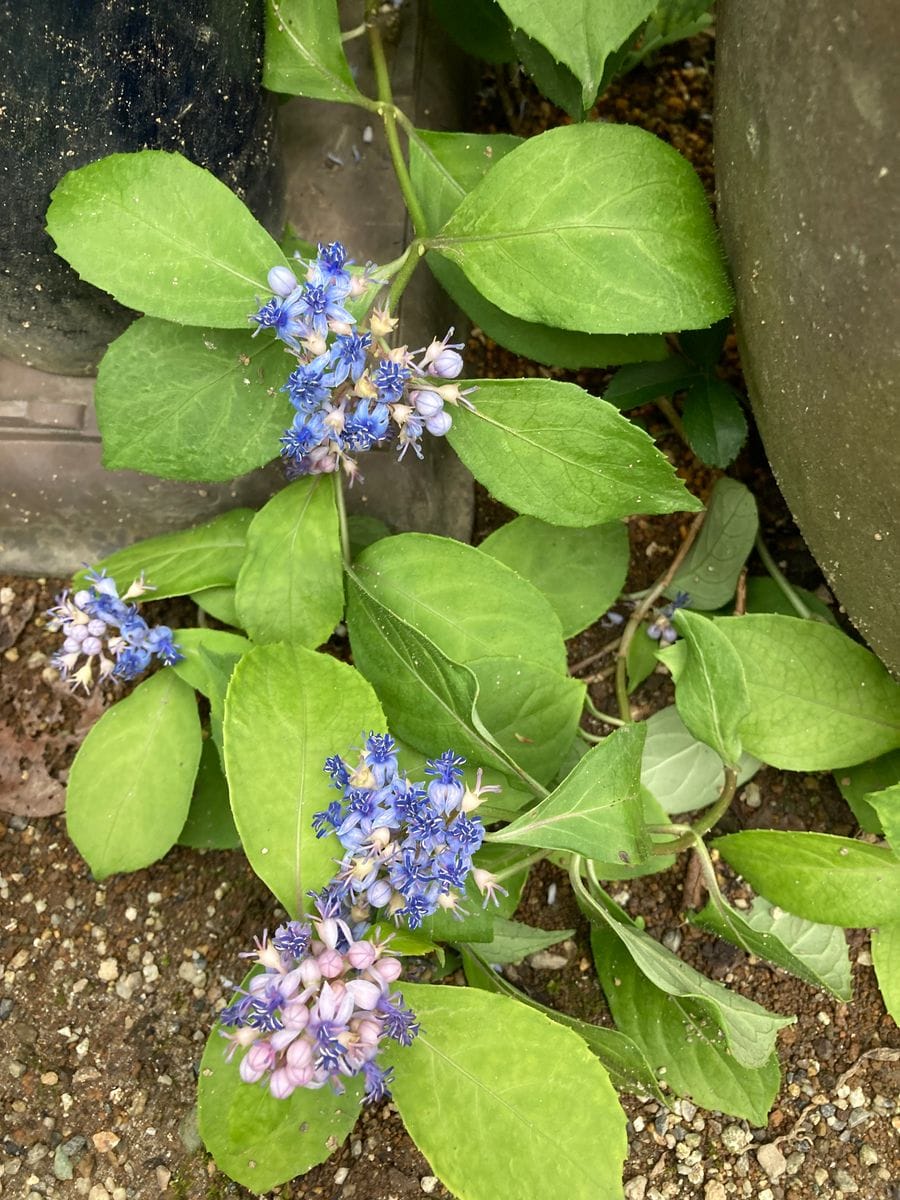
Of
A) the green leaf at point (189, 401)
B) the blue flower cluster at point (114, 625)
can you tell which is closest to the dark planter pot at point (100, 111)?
the green leaf at point (189, 401)

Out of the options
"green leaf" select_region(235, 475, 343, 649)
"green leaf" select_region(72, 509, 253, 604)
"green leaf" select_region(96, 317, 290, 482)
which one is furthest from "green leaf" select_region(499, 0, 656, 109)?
"green leaf" select_region(72, 509, 253, 604)

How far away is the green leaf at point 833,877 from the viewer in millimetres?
940

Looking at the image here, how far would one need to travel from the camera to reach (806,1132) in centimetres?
110

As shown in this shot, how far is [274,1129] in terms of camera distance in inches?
34.9

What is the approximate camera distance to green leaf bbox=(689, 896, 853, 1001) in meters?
0.95

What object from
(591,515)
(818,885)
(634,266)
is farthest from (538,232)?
(818,885)

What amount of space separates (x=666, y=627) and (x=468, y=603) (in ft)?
0.91

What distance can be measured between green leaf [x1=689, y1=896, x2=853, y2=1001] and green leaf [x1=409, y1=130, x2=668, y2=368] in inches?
20.3

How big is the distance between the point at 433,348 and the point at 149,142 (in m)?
0.31

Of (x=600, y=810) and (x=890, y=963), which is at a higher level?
(x=600, y=810)

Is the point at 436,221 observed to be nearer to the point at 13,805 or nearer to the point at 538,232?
the point at 538,232

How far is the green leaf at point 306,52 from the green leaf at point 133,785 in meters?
0.60

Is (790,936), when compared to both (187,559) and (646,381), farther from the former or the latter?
(187,559)

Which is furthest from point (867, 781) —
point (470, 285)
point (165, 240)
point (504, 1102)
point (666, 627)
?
point (165, 240)
